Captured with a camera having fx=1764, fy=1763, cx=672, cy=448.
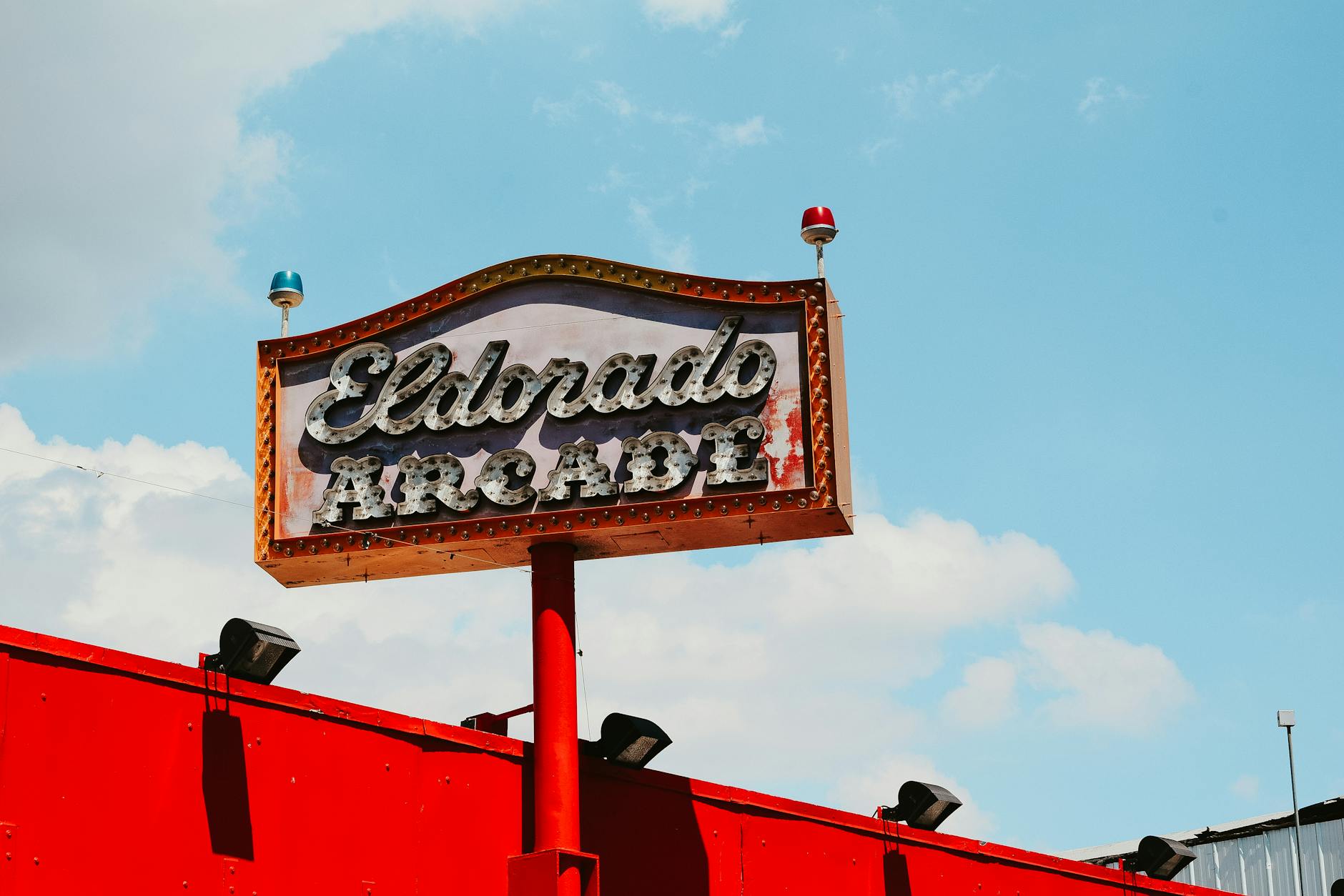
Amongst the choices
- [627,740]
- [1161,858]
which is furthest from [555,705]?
[1161,858]

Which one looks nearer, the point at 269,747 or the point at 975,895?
the point at 269,747

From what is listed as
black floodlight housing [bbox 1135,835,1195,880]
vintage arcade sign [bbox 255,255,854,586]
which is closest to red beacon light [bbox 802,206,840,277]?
vintage arcade sign [bbox 255,255,854,586]

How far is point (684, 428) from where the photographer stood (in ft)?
59.5

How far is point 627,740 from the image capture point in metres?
18.2

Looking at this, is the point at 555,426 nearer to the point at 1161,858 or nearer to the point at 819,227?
the point at 819,227

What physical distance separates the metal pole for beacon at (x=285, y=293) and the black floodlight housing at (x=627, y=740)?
583 centimetres

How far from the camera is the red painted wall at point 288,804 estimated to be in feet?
46.9

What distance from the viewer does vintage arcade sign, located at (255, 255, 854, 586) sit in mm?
17828

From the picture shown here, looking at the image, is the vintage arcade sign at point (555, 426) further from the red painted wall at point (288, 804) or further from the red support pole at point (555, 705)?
the red painted wall at point (288, 804)

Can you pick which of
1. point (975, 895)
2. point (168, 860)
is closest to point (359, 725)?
point (168, 860)

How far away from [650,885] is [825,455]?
490 centimetres

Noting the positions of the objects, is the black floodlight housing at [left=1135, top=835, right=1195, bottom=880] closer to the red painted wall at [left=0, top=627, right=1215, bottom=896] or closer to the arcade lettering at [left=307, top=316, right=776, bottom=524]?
the red painted wall at [left=0, top=627, right=1215, bottom=896]

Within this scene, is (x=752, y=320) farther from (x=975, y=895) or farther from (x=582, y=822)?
(x=975, y=895)

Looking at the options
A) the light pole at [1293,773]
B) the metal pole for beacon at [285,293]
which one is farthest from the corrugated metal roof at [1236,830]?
the metal pole for beacon at [285,293]
